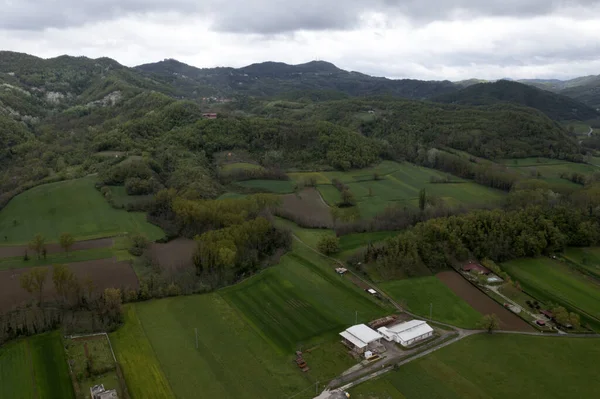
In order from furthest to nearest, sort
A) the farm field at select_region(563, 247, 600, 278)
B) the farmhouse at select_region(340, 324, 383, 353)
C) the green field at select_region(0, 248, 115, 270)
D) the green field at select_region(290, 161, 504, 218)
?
the green field at select_region(290, 161, 504, 218) < the farm field at select_region(563, 247, 600, 278) < the green field at select_region(0, 248, 115, 270) < the farmhouse at select_region(340, 324, 383, 353)

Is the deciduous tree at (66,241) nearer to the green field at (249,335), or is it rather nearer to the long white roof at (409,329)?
the green field at (249,335)

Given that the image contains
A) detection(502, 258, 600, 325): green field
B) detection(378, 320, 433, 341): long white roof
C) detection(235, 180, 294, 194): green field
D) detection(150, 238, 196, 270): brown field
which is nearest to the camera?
detection(378, 320, 433, 341): long white roof

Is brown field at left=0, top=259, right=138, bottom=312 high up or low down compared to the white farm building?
up

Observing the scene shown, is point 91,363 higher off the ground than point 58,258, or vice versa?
point 58,258

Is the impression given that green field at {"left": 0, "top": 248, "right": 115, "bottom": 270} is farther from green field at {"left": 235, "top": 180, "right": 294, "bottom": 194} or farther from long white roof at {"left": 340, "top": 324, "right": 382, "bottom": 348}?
green field at {"left": 235, "top": 180, "right": 294, "bottom": 194}

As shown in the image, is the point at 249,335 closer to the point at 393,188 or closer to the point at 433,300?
the point at 433,300

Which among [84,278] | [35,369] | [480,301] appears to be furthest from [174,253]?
[480,301]

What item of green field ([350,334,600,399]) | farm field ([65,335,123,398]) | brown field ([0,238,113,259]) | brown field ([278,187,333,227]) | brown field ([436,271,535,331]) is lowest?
green field ([350,334,600,399])

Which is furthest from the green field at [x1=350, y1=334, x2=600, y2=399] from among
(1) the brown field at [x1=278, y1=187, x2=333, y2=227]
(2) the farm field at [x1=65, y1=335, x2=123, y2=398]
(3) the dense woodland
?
(1) the brown field at [x1=278, y1=187, x2=333, y2=227]
